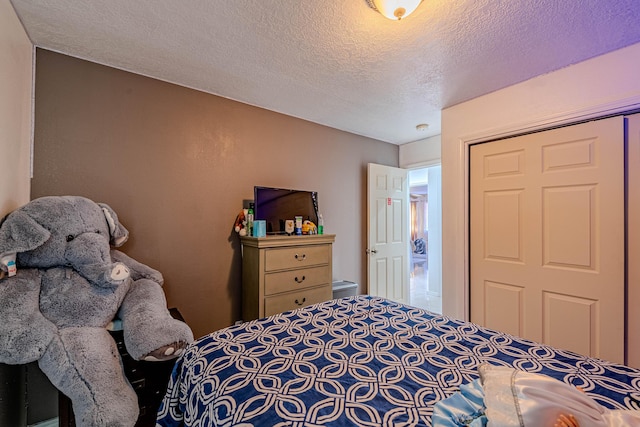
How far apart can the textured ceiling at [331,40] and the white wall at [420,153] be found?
1.16m

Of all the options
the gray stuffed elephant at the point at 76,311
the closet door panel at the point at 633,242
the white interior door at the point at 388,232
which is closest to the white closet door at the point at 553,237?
the closet door panel at the point at 633,242

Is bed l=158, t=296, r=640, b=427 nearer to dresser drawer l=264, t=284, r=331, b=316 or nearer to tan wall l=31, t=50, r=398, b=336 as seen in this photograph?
dresser drawer l=264, t=284, r=331, b=316

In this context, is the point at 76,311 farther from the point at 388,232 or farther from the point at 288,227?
the point at 388,232

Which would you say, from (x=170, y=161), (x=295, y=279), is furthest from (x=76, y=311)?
(x=295, y=279)

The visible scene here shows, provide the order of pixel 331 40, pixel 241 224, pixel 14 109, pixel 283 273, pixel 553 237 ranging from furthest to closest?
pixel 241 224 → pixel 283 273 → pixel 553 237 → pixel 331 40 → pixel 14 109

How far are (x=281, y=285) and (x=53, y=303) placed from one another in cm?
137

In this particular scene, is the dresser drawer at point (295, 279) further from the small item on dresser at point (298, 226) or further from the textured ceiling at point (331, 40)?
the textured ceiling at point (331, 40)

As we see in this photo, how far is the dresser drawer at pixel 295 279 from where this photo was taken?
7.27 ft

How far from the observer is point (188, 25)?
149 centimetres

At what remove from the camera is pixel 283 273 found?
2289 millimetres

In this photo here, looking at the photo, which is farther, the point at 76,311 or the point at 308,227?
the point at 308,227

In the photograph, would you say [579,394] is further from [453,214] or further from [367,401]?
[453,214]

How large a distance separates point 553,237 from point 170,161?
114 inches

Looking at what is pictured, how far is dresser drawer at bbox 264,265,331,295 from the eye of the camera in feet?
7.27
